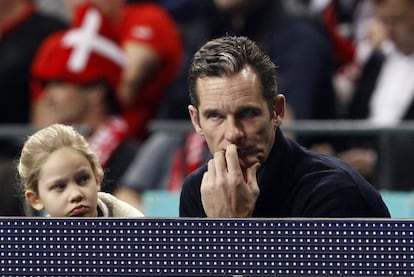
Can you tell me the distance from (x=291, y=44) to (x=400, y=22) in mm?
690

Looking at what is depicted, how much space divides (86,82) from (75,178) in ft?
12.0

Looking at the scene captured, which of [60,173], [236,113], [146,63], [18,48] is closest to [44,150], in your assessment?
[60,173]

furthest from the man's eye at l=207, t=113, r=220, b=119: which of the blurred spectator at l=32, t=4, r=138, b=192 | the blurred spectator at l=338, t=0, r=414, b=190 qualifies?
the blurred spectator at l=32, t=4, r=138, b=192

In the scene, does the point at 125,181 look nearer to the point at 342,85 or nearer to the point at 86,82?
the point at 86,82

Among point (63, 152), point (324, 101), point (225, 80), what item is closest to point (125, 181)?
point (324, 101)

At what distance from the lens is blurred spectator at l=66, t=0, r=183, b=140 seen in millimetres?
10680

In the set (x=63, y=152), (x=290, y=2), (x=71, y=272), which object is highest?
(x=290, y=2)

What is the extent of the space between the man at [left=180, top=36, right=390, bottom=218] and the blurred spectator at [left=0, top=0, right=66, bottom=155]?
4684 mm

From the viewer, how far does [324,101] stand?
407 inches

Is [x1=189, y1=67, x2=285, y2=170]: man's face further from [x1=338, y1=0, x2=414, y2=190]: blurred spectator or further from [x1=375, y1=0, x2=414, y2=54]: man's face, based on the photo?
[x1=375, y1=0, x2=414, y2=54]: man's face

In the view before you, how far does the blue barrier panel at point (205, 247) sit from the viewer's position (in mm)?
5820

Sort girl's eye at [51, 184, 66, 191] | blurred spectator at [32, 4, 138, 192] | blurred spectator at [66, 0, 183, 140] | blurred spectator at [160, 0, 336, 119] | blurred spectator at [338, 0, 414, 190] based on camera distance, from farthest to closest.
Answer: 1. blurred spectator at [66, 0, 183, 140]
2. blurred spectator at [160, 0, 336, 119]
3. blurred spectator at [32, 4, 138, 192]
4. blurred spectator at [338, 0, 414, 190]
5. girl's eye at [51, 184, 66, 191]

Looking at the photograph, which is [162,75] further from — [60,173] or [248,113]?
[248,113]

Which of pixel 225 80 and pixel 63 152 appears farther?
pixel 63 152
